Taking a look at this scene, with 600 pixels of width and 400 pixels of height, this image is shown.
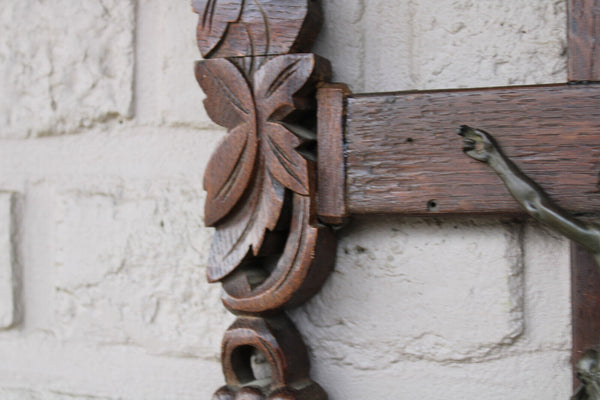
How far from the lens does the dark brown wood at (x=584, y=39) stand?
0.55 meters

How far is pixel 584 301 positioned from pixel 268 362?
0.29 metres

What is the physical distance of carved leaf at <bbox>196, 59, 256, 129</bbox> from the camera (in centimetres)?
62

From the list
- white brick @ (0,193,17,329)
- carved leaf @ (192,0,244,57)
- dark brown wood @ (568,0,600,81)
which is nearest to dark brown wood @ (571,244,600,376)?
dark brown wood @ (568,0,600,81)

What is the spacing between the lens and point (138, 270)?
0.74 metres

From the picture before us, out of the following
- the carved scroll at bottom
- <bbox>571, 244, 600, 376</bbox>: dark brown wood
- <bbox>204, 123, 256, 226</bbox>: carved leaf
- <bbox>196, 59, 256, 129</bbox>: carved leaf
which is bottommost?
the carved scroll at bottom

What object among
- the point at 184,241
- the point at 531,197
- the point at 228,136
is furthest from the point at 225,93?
the point at 531,197

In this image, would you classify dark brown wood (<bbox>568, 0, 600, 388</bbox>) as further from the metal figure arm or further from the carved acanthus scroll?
the carved acanthus scroll

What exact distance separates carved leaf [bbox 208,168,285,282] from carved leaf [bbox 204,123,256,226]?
1 centimetres

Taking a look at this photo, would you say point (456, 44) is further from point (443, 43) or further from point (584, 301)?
point (584, 301)

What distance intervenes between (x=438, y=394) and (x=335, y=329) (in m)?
0.11

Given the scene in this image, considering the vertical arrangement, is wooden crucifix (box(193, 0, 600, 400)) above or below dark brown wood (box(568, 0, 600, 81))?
below

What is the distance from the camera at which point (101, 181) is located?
2.47 ft

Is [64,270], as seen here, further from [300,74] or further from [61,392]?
[300,74]

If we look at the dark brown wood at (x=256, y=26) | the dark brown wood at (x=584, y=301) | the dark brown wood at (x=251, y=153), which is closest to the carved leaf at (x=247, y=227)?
the dark brown wood at (x=251, y=153)
